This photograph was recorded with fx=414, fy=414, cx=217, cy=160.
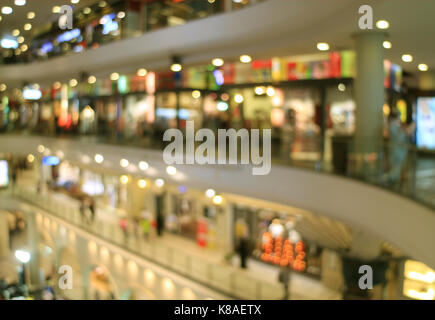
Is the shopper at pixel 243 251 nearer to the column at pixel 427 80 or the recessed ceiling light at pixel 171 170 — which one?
the recessed ceiling light at pixel 171 170

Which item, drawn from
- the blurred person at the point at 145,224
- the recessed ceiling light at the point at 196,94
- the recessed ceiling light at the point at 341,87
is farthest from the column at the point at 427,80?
the blurred person at the point at 145,224

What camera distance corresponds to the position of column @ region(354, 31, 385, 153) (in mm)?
6602

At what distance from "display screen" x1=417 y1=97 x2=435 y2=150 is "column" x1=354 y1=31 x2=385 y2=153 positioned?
4350 mm

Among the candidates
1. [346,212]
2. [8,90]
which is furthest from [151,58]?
[8,90]

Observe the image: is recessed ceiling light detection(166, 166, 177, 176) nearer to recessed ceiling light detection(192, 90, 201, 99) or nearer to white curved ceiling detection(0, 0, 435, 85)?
white curved ceiling detection(0, 0, 435, 85)

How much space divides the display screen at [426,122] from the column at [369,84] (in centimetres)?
435

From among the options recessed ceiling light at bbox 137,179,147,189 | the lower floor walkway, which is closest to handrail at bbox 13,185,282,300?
the lower floor walkway

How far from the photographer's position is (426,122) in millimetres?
11039

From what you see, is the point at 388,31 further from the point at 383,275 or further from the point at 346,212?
the point at 383,275

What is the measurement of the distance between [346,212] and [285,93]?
263 inches

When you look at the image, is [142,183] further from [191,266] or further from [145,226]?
[191,266]

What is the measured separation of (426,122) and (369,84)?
5.23 metres

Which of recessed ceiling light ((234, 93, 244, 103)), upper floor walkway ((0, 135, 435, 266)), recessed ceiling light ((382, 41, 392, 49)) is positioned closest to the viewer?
upper floor walkway ((0, 135, 435, 266))

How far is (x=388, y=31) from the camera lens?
20.8ft
